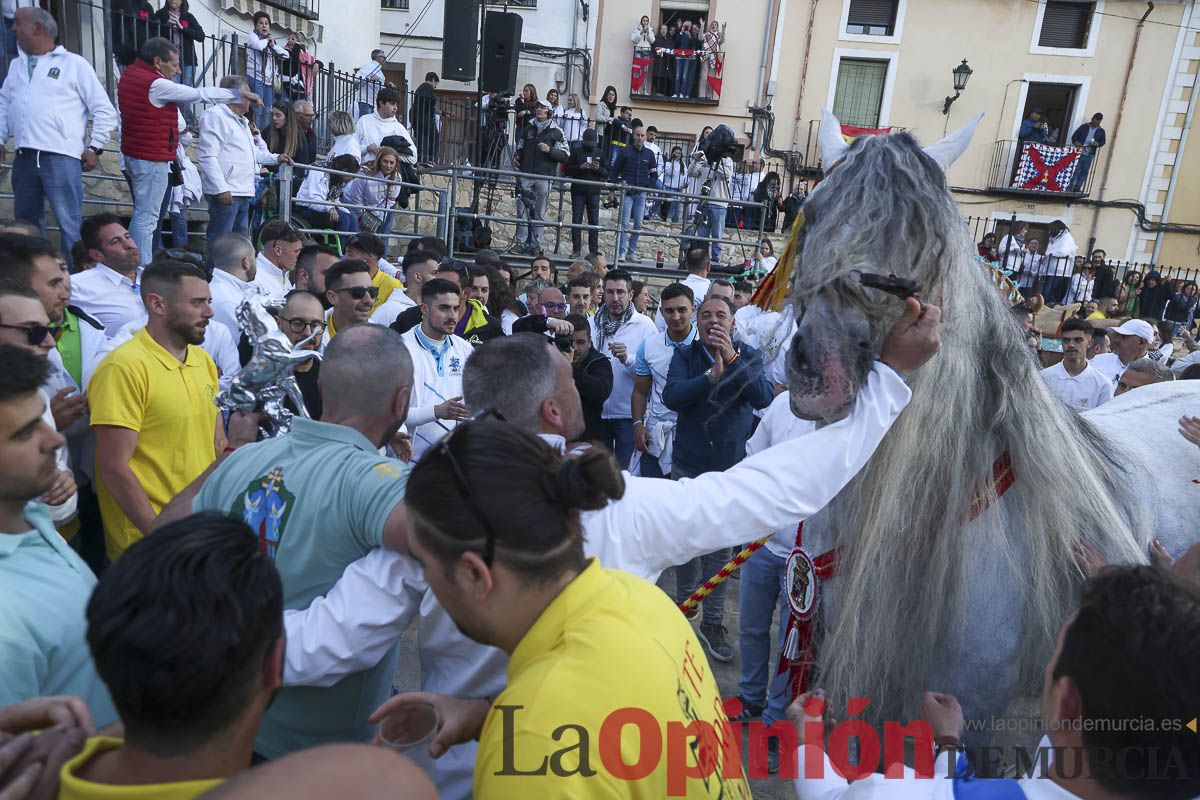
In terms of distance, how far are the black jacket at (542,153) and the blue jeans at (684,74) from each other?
439 inches

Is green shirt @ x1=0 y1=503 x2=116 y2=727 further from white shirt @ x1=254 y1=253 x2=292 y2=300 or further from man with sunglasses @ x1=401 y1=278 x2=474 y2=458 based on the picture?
white shirt @ x1=254 y1=253 x2=292 y2=300

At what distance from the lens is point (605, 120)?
17594 millimetres

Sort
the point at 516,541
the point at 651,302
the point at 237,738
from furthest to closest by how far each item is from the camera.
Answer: the point at 651,302
the point at 516,541
the point at 237,738

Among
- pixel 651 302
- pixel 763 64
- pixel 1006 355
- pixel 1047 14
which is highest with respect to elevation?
pixel 1047 14

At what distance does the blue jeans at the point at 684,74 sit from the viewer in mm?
22781

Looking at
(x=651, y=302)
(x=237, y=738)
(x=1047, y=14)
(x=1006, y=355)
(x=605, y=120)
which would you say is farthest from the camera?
(x=1047, y=14)

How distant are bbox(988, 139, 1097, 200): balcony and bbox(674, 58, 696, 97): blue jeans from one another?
29.6ft

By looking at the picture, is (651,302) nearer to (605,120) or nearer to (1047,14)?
(605,120)

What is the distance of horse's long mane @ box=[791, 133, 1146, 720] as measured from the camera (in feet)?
6.34

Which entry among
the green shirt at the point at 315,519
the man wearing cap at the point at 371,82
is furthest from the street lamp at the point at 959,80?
the green shirt at the point at 315,519

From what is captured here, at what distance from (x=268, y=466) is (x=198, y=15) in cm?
1350

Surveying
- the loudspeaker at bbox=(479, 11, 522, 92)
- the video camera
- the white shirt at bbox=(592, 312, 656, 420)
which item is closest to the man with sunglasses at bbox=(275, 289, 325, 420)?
the white shirt at bbox=(592, 312, 656, 420)

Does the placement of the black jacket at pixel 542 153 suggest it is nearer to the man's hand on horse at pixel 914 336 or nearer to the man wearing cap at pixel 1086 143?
the man's hand on horse at pixel 914 336

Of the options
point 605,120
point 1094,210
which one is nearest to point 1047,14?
point 1094,210
